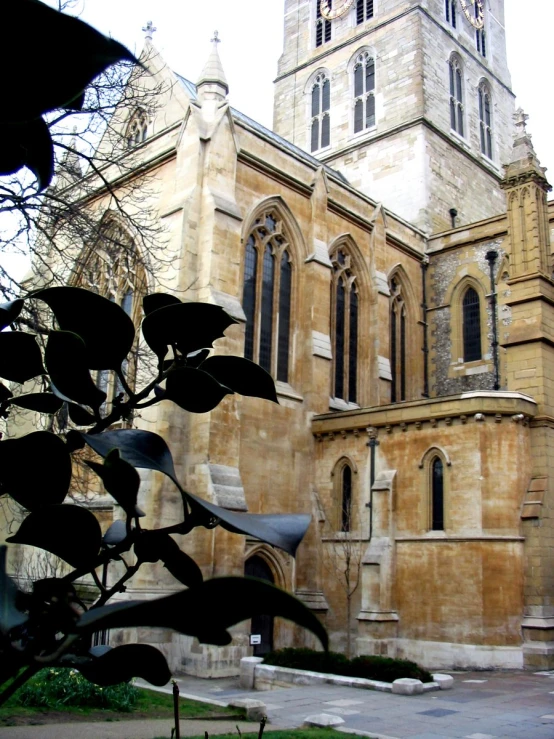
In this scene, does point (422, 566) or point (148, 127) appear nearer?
point (422, 566)

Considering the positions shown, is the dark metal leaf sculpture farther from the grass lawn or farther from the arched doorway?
the arched doorway

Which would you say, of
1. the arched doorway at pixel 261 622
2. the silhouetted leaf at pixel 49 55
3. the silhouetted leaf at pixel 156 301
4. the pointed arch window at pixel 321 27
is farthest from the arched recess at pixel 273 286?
the pointed arch window at pixel 321 27

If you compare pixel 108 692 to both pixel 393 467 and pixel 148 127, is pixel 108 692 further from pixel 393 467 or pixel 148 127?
pixel 148 127

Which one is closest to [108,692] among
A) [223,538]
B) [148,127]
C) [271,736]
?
[271,736]

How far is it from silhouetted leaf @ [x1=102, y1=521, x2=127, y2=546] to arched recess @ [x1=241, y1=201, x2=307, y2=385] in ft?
59.2

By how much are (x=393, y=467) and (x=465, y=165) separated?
19475 mm

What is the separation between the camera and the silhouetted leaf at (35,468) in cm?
144

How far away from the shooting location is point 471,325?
25.7 meters

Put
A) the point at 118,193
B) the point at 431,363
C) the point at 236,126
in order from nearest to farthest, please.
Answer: the point at 236,126 < the point at 118,193 < the point at 431,363

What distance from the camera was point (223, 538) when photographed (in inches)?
654

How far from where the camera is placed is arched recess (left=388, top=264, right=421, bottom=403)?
2542cm

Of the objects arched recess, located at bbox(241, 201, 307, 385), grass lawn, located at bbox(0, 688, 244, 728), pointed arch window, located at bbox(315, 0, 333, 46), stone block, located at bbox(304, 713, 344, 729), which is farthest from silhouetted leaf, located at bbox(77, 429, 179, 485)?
pointed arch window, located at bbox(315, 0, 333, 46)

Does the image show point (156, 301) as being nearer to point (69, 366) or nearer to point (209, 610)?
point (69, 366)

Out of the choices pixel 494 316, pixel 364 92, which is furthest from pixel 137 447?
pixel 364 92
